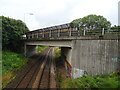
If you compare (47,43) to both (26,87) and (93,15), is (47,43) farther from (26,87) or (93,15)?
(93,15)

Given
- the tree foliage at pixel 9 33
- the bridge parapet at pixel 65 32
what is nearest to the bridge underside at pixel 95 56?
the bridge parapet at pixel 65 32

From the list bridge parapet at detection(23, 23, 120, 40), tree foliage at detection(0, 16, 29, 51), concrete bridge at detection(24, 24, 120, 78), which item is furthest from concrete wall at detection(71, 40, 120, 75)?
tree foliage at detection(0, 16, 29, 51)

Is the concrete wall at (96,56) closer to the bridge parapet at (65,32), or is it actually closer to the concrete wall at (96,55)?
the concrete wall at (96,55)

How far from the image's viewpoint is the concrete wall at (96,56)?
8990 mm

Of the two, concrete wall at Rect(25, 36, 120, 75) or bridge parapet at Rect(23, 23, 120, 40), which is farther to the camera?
bridge parapet at Rect(23, 23, 120, 40)

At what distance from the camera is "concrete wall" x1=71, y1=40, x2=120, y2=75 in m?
8.99

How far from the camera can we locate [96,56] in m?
9.86

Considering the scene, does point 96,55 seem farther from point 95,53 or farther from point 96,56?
point 95,53

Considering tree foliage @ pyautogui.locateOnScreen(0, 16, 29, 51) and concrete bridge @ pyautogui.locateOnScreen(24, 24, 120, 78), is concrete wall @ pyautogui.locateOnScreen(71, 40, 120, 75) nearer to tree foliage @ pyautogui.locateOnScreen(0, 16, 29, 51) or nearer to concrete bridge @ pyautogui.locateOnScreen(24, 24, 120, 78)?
concrete bridge @ pyautogui.locateOnScreen(24, 24, 120, 78)

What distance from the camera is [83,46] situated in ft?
35.9

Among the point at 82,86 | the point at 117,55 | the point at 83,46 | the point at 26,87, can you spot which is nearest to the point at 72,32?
the point at 83,46

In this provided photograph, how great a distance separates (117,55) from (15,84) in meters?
11.2

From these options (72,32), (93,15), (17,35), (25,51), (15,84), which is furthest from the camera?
(93,15)

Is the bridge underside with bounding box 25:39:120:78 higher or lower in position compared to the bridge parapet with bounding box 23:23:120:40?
lower
